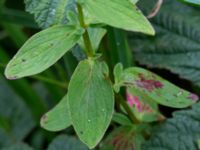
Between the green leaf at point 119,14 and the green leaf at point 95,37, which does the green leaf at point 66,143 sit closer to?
the green leaf at point 95,37

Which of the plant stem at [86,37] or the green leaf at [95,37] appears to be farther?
the green leaf at [95,37]

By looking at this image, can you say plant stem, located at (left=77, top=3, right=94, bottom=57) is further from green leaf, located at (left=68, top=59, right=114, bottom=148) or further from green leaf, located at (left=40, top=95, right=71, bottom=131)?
green leaf, located at (left=40, top=95, right=71, bottom=131)

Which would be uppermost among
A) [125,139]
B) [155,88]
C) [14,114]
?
[155,88]

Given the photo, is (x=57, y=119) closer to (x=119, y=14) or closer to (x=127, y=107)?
(x=127, y=107)

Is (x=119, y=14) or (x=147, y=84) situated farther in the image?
(x=147, y=84)

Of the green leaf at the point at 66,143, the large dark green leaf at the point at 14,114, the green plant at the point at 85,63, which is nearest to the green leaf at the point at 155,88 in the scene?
the green plant at the point at 85,63

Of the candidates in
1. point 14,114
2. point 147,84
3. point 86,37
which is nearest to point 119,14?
point 86,37

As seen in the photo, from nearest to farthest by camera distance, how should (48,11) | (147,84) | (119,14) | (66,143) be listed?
1. (119,14)
2. (48,11)
3. (147,84)
4. (66,143)
